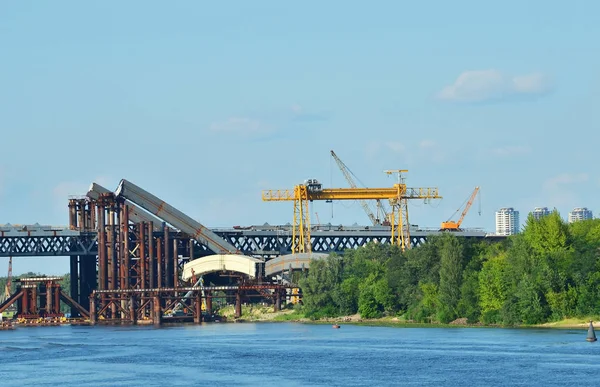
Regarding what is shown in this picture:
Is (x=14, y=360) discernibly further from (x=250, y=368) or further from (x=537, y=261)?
(x=537, y=261)

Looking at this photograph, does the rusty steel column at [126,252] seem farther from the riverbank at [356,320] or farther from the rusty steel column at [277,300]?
the rusty steel column at [277,300]

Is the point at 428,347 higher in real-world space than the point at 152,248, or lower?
lower

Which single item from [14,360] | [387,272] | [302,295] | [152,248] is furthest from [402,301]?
[14,360]

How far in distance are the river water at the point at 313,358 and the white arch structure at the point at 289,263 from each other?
134 feet

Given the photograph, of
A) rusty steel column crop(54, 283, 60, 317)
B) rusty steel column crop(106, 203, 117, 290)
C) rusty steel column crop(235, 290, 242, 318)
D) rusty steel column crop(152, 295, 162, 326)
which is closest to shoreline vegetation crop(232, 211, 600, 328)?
rusty steel column crop(235, 290, 242, 318)

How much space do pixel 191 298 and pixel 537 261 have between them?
57282mm

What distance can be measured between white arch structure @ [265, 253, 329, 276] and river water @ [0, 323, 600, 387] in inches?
1611

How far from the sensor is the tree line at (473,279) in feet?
451

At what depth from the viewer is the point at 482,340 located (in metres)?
123

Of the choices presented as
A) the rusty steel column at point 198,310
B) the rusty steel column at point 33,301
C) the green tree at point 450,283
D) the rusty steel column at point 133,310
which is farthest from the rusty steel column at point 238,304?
the green tree at point 450,283

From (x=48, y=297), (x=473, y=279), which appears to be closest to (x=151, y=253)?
(x=48, y=297)

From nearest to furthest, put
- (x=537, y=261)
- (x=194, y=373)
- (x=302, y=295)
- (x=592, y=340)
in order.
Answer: (x=194, y=373)
(x=592, y=340)
(x=537, y=261)
(x=302, y=295)

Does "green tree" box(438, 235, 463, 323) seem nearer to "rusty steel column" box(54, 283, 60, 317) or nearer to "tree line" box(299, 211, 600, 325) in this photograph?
"tree line" box(299, 211, 600, 325)

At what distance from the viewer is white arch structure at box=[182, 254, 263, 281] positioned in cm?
19385
